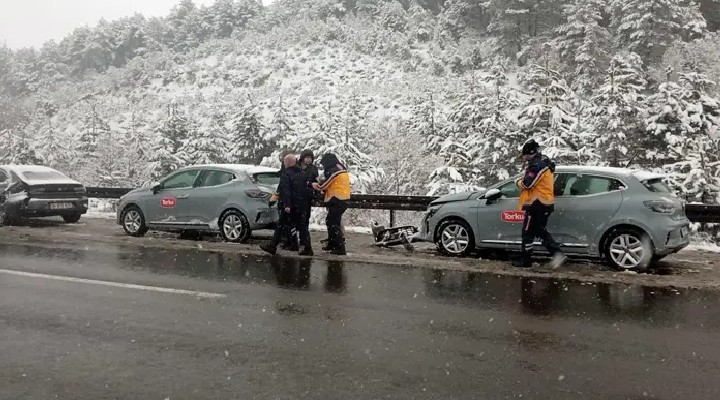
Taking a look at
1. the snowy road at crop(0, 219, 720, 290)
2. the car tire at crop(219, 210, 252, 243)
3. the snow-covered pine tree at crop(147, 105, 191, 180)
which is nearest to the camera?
the snowy road at crop(0, 219, 720, 290)

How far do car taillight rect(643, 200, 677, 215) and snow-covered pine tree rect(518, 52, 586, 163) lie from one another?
16.1 metres

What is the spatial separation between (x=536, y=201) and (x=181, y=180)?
7.51 meters

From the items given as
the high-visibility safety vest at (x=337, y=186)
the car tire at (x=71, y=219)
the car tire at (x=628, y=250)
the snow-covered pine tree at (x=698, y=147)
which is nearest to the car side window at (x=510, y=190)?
the car tire at (x=628, y=250)

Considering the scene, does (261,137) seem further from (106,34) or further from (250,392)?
(106,34)

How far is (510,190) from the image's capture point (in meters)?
10.4

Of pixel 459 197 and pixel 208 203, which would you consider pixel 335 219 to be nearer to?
pixel 459 197

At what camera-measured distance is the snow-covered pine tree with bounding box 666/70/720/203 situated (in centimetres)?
2278

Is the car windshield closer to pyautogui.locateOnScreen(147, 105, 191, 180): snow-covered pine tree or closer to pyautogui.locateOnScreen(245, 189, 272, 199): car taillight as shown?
pyautogui.locateOnScreen(245, 189, 272, 199): car taillight

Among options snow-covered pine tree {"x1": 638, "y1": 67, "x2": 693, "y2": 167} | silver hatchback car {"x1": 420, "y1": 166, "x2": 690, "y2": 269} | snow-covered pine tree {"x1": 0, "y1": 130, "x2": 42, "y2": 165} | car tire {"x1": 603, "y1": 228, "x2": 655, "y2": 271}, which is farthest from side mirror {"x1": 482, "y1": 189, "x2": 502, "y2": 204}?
snow-covered pine tree {"x1": 0, "y1": 130, "x2": 42, "y2": 165}

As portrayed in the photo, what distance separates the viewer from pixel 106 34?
101125 mm

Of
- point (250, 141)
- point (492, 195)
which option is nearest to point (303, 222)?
point (492, 195)

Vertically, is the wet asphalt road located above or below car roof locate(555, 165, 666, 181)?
below

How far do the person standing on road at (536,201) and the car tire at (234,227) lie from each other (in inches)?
215

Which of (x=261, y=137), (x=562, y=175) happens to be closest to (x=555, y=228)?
(x=562, y=175)
